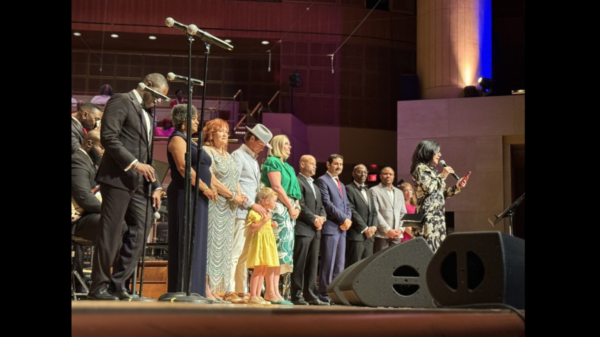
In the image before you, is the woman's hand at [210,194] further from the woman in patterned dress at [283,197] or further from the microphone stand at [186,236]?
the woman in patterned dress at [283,197]

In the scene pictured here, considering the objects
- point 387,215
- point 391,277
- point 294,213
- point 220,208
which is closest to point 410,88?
point 387,215

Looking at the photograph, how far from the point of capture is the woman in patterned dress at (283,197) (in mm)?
5555

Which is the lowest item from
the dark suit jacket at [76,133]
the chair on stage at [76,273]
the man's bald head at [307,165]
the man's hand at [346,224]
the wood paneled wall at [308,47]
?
the chair on stage at [76,273]

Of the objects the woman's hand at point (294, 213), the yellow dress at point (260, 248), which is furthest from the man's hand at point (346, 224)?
the yellow dress at point (260, 248)

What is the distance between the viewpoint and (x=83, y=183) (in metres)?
4.58

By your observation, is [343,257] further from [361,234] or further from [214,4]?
[214,4]

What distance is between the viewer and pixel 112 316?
101 centimetres

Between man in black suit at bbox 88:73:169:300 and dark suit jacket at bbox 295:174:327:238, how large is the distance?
2.03 m

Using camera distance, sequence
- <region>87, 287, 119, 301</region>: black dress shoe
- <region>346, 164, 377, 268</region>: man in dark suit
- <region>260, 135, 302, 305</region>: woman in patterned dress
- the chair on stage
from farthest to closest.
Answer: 1. <region>346, 164, 377, 268</region>: man in dark suit
2. <region>260, 135, 302, 305</region>: woman in patterned dress
3. the chair on stage
4. <region>87, 287, 119, 301</region>: black dress shoe

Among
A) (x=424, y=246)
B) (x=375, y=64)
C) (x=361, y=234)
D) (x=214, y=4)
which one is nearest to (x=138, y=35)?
(x=214, y=4)

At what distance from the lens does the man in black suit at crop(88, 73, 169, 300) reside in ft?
12.5

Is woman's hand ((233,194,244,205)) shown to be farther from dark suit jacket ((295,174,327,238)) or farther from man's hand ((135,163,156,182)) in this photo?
dark suit jacket ((295,174,327,238))

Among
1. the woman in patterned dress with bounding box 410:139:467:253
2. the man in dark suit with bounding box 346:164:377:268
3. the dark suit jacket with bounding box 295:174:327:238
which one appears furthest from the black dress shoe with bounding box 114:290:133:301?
the man in dark suit with bounding box 346:164:377:268
